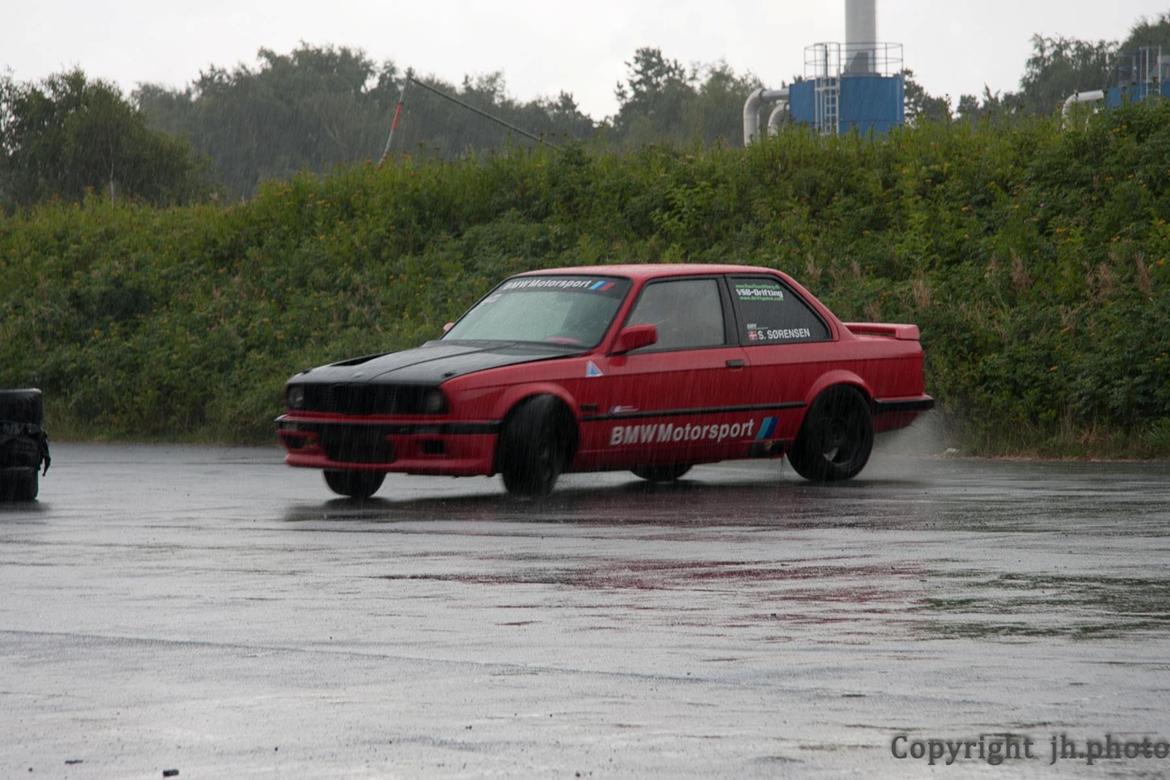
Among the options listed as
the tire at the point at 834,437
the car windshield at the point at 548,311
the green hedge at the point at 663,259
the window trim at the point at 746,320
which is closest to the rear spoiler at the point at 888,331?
the window trim at the point at 746,320

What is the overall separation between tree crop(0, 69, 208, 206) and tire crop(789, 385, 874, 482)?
35224 mm

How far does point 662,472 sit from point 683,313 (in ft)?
5.19

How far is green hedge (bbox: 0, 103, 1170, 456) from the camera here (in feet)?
71.4

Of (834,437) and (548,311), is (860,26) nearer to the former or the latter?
(834,437)

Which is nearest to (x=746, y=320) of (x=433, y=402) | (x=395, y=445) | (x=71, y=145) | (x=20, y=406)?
(x=433, y=402)

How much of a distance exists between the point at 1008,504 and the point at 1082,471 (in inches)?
155

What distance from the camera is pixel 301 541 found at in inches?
457

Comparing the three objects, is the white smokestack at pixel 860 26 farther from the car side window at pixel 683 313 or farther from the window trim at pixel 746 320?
the car side window at pixel 683 313

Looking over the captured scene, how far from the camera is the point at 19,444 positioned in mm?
15336

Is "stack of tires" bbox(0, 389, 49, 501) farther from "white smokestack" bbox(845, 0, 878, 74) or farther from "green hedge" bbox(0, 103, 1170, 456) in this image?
"white smokestack" bbox(845, 0, 878, 74)

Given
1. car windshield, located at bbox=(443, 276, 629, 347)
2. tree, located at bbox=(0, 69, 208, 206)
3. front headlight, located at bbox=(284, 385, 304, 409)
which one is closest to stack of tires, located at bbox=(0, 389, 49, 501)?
front headlight, located at bbox=(284, 385, 304, 409)

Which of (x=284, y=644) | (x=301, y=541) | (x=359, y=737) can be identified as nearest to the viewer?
(x=359, y=737)

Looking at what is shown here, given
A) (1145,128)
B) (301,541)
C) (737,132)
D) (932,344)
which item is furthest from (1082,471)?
(737,132)

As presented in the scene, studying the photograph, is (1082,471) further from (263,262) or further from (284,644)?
(263,262)
